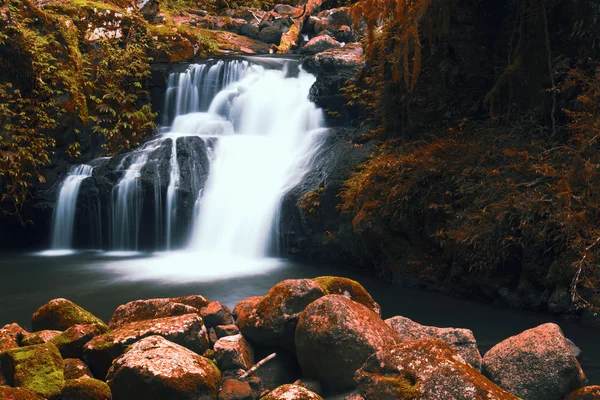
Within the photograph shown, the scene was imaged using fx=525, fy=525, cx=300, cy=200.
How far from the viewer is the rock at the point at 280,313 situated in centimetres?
462

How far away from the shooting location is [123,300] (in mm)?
8234

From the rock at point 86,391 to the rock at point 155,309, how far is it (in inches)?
47.4

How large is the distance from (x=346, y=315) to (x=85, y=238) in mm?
11005

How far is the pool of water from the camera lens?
643cm

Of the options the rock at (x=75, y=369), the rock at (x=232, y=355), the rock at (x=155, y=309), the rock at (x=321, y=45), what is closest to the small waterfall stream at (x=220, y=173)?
the rock at (x=321, y=45)

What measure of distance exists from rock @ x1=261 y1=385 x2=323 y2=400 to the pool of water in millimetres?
2683

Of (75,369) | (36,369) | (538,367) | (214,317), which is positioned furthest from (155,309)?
(538,367)

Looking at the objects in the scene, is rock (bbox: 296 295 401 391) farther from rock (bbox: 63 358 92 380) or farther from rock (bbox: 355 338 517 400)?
rock (bbox: 63 358 92 380)

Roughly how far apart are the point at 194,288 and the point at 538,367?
593cm

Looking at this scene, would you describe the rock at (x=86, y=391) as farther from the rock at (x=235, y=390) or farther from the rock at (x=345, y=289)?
the rock at (x=345, y=289)

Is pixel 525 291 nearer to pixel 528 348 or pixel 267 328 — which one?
pixel 528 348

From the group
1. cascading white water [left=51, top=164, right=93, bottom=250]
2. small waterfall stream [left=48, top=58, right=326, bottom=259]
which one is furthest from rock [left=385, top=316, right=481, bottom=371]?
cascading white water [left=51, top=164, right=93, bottom=250]

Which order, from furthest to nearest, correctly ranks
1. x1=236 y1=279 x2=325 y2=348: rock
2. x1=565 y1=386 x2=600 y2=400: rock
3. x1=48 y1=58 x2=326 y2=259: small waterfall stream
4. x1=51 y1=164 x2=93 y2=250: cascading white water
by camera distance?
x1=51 y1=164 x2=93 y2=250: cascading white water < x1=48 y1=58 x2=326 y2=259: small waterfall stream < x1=236 y1=279 x2=325 y2=348: rock < x1=565 y1=386 x2=600 y2=400: rock

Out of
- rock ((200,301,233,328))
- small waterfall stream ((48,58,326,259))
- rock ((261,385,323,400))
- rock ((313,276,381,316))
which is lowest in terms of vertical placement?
rock ((261,385,323,400))
